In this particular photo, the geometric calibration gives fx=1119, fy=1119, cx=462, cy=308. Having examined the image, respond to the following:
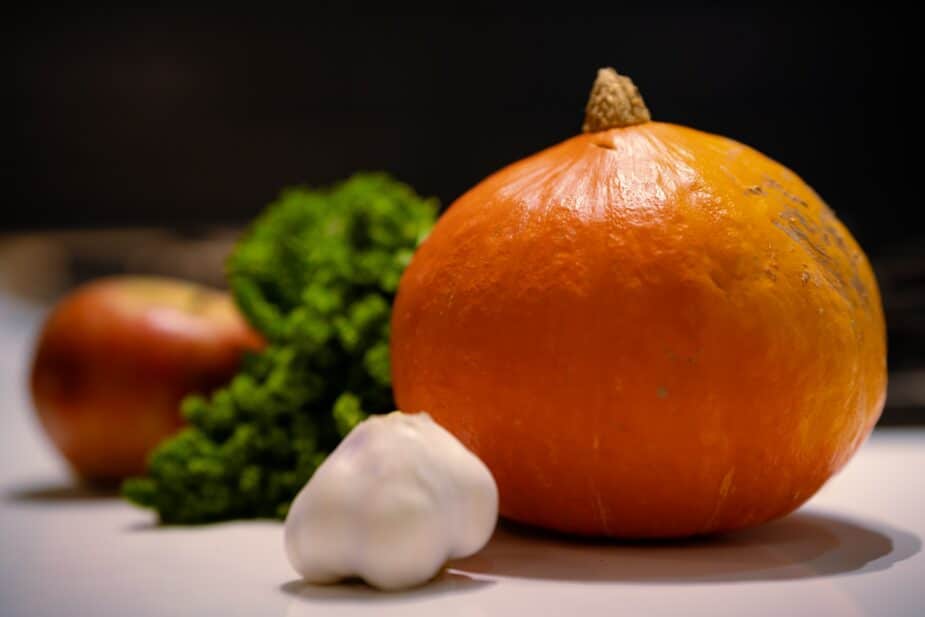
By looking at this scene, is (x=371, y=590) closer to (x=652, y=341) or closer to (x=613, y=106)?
(x=652, y=341)

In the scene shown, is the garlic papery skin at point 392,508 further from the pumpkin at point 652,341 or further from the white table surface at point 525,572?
the pumpkin at point 652,341

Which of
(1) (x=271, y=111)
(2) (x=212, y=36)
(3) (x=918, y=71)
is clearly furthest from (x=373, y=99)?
(3) (x=918, y=71)

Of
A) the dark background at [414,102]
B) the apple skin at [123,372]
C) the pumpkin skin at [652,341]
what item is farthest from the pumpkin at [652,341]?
the dark background at [414,102]

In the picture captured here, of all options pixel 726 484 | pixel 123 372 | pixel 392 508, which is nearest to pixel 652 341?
pixel 726 484

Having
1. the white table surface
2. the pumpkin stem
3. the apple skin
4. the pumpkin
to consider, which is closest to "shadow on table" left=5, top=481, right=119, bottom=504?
the apple skin

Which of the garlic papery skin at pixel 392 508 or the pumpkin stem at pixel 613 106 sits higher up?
the pumpkin stem at pixel 613 106

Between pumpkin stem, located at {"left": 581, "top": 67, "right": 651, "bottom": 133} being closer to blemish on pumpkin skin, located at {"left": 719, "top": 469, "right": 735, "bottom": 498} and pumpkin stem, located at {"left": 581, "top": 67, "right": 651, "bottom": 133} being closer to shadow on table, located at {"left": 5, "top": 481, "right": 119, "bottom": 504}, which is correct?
blemish on pumpkin skin, located at {"left": 719, "top": 469, "right": 735, "bottom": 498}
